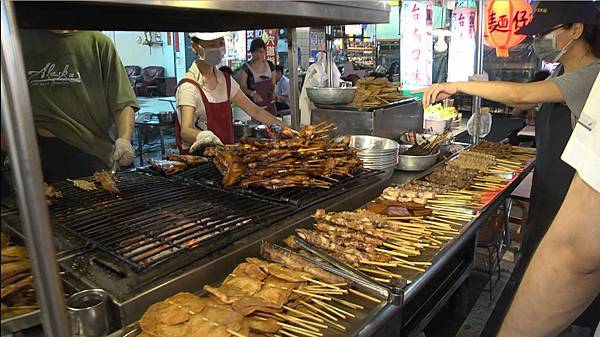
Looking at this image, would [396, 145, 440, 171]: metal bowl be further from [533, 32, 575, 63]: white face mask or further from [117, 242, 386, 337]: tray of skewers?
[117, 242, 386, 337]: tray of skewers

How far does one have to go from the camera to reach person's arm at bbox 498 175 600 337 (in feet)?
4.35

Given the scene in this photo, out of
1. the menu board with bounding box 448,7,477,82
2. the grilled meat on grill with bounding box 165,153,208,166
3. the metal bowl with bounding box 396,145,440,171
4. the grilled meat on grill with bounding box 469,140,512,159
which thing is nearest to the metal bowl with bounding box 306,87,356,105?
the metal bowl with bounding box 396,145,440,171

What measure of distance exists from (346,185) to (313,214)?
591 mm

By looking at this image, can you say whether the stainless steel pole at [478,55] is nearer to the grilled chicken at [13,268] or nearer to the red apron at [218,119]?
the red apron at [218,119]

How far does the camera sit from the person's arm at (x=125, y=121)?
4.25 meters

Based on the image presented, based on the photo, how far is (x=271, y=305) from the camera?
1.79 metres

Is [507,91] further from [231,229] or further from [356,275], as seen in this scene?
[231,229]

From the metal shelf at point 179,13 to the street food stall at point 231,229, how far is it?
1cm

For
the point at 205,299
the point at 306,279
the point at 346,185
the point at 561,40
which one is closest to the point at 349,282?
the point at 306,279

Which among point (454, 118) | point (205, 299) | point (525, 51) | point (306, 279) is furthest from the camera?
point (525, 51)

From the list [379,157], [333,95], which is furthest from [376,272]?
[333,95]

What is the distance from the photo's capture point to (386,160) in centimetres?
360

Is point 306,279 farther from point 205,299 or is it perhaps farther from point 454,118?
point 454,118

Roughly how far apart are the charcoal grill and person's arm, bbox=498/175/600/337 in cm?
145
